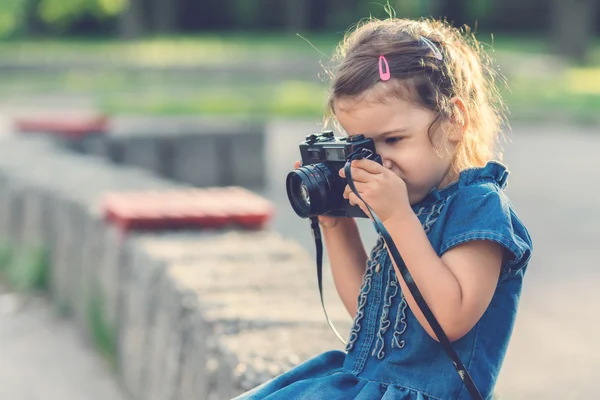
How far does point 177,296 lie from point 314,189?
4.53 ft

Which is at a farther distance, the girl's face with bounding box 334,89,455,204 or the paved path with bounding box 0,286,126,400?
the paved path with bounding box 0,286,126,400

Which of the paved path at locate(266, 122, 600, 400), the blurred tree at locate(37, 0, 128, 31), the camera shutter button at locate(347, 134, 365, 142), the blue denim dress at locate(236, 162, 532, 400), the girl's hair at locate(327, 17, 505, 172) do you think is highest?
the blurred tree at locate(37, 0, 128, 31)

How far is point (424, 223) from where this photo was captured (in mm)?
2053

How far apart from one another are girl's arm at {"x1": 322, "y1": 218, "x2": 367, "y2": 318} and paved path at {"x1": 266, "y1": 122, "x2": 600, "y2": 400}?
1007 millimetres

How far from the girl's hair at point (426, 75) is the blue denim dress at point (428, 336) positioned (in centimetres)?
12

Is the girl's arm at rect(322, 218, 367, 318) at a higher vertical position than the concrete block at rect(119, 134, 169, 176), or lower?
higher

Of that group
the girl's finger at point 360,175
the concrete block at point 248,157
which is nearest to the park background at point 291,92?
the concrete block at point 248,157

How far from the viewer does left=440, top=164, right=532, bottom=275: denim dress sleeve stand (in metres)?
1.92

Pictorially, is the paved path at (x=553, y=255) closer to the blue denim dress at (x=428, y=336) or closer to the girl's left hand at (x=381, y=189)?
the blue denim dress at (x=428, y=336)

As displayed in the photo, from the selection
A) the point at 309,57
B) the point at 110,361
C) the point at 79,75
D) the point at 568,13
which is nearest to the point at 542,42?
the point at 568,13

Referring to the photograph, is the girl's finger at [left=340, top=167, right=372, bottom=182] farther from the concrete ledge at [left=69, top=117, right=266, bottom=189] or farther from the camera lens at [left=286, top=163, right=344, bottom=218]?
the concrete ledge at [left=69, top=117, right=266, bottom=189]

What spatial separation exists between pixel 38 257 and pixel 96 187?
600mm

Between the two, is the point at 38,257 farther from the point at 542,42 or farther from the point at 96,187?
the point at 542,42

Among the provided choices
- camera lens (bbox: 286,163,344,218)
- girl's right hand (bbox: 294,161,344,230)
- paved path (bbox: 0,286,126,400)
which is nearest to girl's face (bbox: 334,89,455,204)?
camera lens (bbox: 286,163,344,218)
